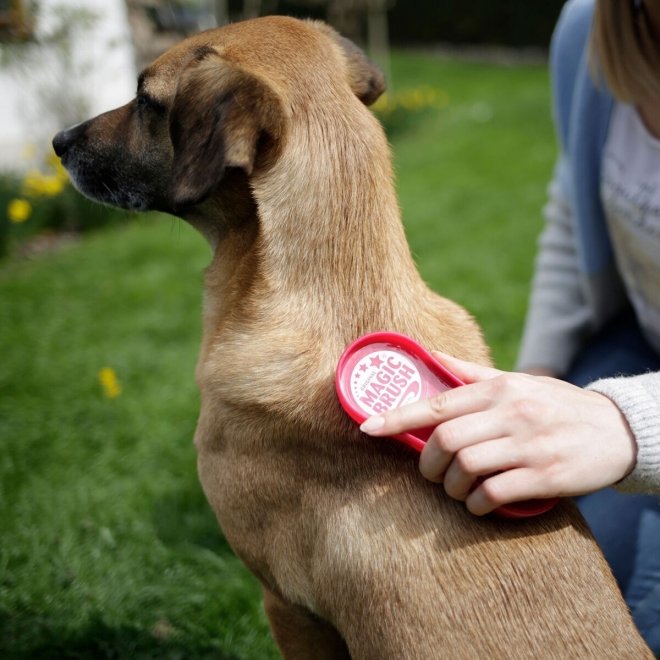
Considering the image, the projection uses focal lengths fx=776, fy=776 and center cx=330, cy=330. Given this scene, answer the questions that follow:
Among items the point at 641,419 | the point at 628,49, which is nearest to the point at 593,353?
the point at 628,49

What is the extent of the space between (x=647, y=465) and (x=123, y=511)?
2.15 meters

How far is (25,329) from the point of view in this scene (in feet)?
15.0

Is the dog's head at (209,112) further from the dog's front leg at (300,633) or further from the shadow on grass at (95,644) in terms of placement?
the shadow on grass at (95,644)

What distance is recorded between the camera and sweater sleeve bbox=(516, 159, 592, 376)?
112 inches

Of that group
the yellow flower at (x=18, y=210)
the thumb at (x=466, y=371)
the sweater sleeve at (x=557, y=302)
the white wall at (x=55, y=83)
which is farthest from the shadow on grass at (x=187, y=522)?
the white wall at (x=55, y=83)

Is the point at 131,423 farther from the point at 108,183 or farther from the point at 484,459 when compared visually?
the point at 484,459

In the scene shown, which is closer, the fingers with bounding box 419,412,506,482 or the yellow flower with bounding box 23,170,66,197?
the fingers with bounding box 419,412,506,482

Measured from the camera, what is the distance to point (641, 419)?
164cm

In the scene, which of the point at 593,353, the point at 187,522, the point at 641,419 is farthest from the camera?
the point at 187,522

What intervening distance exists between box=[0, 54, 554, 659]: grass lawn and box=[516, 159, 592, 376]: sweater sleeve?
1.26 m

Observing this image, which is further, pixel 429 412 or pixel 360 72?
pixel 360 72

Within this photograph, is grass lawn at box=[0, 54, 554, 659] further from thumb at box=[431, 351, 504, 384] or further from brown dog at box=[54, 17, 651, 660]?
thumb at box=[431, 351, 504, 384]

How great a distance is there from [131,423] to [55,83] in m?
4.47

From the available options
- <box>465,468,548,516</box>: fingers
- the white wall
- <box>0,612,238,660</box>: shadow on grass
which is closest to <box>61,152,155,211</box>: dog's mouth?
<box>465,468,548,516</box>: fingers
